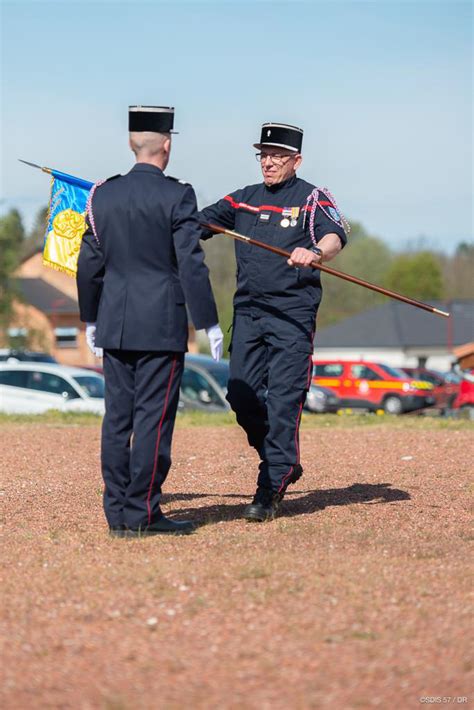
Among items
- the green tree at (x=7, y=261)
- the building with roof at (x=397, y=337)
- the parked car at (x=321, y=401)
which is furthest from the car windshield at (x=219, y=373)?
the building with roof at (x=397, y=337)

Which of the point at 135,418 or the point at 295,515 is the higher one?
the point at 135,418

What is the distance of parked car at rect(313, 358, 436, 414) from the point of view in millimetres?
35156

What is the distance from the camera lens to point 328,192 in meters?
6.52

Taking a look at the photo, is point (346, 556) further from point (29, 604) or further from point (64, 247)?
point (64, 247)

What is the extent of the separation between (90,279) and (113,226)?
31 centimetres

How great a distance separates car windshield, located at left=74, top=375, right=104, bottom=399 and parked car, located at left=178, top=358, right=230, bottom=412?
145cm

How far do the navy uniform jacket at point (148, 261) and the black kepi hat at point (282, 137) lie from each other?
3.02ft

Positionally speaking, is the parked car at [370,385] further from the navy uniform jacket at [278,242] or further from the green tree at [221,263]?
the green tree at [221,263]

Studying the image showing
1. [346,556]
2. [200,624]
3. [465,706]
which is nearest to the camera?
[465,706]

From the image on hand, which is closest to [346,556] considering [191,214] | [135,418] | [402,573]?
[402,573]

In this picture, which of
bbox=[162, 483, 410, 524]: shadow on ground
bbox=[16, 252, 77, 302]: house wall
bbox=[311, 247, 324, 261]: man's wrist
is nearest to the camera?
bbox=[311, 247, 324, 261]: man's wrist

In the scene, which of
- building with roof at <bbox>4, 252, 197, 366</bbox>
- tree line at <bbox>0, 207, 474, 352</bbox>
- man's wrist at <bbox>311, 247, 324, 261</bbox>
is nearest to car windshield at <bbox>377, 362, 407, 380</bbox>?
tree line at <bbox>0, 207, 474, 352</bbox>

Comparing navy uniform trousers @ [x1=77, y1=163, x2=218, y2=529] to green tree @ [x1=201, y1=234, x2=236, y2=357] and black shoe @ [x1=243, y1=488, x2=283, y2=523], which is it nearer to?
black shoe @ [x1=243, y1=488, x2=283, y2=523]

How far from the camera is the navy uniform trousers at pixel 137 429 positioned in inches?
226
